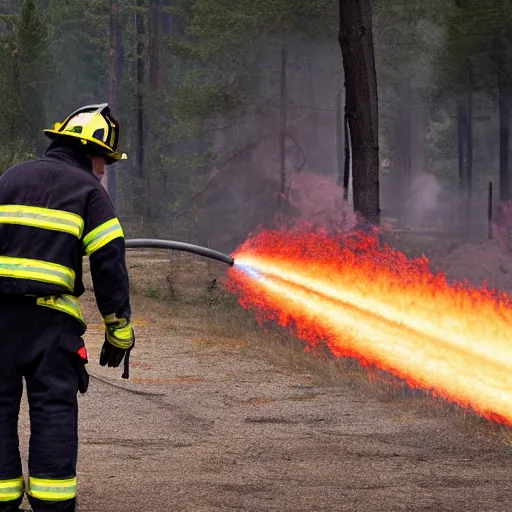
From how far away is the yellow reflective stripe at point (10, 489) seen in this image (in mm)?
5234

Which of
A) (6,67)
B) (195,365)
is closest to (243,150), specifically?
(6,67)

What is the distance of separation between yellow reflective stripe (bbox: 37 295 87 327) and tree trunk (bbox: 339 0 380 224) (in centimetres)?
1051

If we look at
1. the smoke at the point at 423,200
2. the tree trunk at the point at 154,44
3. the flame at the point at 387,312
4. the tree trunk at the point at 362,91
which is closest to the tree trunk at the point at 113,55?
the tree trunk at the point at 154,44

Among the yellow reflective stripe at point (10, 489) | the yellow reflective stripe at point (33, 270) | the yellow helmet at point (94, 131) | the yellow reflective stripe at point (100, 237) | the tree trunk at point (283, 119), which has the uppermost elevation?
the yellow helmet at point (94, 131)

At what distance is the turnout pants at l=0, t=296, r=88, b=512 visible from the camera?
5.10 m

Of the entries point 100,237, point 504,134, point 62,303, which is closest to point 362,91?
point 100,237

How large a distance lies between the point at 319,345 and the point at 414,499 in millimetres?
6440

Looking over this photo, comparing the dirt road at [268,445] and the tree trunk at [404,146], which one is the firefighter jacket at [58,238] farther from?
the tree trunk at [404,146]

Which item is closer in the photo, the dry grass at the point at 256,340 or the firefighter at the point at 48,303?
the firefighter at the point at 48,303

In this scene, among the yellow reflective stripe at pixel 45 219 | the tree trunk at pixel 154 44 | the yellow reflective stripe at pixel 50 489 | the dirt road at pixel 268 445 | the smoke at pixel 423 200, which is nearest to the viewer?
the yellow reflective stripe at pixel 50 489

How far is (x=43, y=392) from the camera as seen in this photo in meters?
5.14

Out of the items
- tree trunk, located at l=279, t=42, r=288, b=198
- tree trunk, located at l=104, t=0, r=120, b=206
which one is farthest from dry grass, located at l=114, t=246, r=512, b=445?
tree trunk, located at l=104, t=0, r=120, b=206

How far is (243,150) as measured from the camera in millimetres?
36688

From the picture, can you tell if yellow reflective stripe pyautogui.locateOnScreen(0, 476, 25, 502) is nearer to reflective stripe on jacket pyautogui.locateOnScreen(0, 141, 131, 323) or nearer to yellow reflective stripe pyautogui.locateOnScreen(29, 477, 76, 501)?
yellow reflective stripe pyautogui.locateOnScreen(29, 477, 76, 501)
